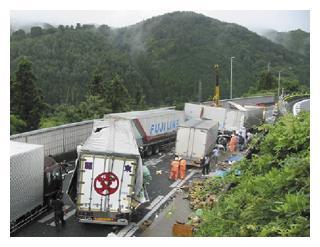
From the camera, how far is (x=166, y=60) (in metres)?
116

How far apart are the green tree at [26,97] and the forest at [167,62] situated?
879 inches

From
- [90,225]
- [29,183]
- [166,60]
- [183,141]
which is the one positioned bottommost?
[90,225]

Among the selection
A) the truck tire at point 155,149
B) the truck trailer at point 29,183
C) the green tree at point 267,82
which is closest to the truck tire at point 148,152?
the truck tire at point 155,149

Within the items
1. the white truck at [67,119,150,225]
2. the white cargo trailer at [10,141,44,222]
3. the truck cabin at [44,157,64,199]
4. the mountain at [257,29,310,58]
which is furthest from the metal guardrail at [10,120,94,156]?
the mountain at [257,29,310,58]

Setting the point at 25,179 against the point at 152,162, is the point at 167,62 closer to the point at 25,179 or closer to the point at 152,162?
the point at 152,162

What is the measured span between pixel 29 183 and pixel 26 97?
86.6 feet

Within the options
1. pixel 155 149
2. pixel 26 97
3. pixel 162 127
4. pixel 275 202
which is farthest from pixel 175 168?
pixel 26 97

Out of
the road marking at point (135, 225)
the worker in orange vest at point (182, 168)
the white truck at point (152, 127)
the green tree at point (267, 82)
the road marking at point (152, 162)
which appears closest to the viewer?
the road marking at point (135, 225)

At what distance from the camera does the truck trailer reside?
10648 millimetres

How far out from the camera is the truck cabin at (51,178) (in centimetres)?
1267

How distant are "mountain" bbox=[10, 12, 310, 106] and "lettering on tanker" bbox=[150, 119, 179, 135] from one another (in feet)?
165

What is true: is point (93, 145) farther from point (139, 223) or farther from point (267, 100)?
point (267, 100)

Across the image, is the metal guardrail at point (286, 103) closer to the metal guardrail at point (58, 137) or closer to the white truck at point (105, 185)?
the metal guardrail at point (58, 137)

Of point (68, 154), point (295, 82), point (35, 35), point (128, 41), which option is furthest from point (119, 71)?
point (68, 154)
